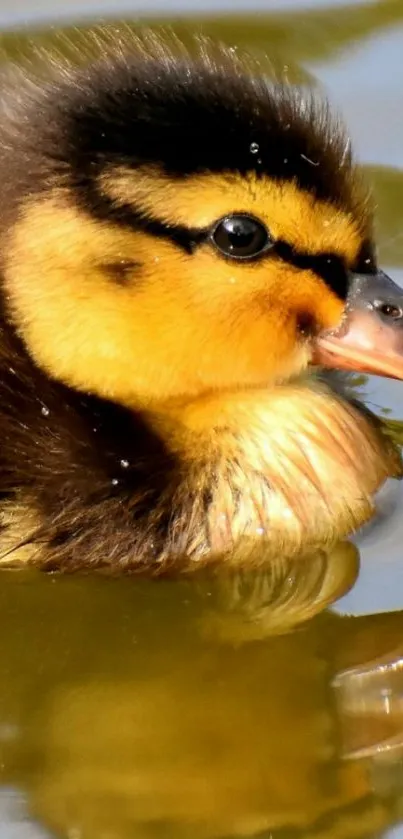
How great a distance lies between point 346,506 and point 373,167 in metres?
1.14

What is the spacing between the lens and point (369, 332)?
3.20 m

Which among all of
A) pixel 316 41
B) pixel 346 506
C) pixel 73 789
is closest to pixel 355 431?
pixel 346 506

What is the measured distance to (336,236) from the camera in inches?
122

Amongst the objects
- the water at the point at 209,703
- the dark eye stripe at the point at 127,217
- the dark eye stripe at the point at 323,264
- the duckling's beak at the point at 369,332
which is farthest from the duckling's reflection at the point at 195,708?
the dark eye stripe at the point at 127,217

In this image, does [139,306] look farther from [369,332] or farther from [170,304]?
[369,332]

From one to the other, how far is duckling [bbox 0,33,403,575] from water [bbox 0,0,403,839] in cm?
6

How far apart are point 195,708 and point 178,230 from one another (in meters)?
0.66

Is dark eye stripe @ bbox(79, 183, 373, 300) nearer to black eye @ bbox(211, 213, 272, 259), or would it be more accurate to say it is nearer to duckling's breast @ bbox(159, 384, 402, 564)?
black eye @ bbox(211, 213, 272, 259)

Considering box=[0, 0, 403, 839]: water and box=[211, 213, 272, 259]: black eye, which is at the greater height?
box=[211, 213, 272, 259]: black eye

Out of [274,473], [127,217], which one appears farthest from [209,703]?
[127,217]

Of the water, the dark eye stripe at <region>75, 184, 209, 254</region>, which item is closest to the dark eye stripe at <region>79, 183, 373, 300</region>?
the dark eye stripe at <region>75, 184, 209, 254</region>

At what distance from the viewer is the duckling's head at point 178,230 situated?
9.79ft

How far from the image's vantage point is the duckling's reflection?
2.68m

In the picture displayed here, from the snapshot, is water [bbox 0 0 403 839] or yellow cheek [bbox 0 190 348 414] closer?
water [bbox 0 0 403 839]
